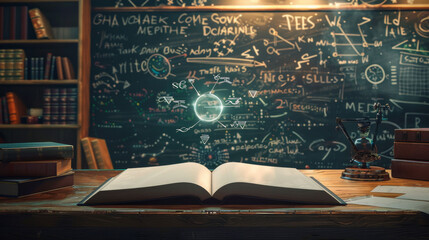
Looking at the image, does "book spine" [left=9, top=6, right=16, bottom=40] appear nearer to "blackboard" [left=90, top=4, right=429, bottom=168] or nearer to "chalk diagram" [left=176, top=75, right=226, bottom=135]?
"blackboard" [left=90, top=4, right=429, bottom=168]

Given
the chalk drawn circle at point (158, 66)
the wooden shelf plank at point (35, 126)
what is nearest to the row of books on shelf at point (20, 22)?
the wooden shelf plank at point (35, 126)

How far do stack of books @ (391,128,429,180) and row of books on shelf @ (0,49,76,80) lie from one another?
9.23 ft

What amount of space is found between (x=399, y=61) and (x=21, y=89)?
3.85 m

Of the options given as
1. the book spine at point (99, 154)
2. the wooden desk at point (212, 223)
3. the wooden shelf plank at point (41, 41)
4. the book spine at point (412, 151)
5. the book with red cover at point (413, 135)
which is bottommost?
the book spine at point (99, 154)

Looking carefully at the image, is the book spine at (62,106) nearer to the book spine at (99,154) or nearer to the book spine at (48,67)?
the book spine at (48,67)

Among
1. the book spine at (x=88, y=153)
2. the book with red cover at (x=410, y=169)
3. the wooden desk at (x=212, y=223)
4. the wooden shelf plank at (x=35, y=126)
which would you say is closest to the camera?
the wooden desk at (x=212, y=223)

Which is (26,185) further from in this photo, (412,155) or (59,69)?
(59,69)

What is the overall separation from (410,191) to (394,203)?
21cm

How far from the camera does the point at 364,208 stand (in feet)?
2.61

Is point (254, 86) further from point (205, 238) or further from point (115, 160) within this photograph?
point (205, 238)

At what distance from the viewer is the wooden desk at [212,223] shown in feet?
2.49

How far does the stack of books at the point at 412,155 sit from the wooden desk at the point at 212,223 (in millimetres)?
567

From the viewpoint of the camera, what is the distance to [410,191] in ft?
3.24

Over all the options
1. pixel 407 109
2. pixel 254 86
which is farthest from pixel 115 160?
pixel 407 109
